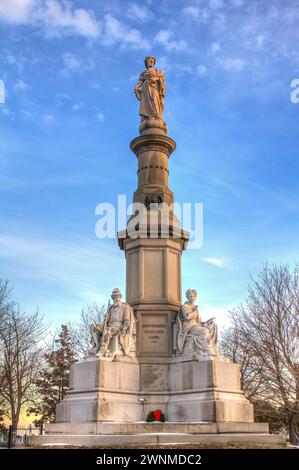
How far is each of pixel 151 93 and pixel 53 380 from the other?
73.1ft

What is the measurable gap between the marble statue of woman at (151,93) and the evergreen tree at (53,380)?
66.1 feet

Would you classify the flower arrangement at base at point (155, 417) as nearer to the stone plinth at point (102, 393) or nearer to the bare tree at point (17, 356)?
the stone plinth at point (102, 393)

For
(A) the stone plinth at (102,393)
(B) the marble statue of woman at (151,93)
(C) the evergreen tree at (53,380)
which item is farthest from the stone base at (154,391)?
(C) the evergreen tree at (53,380)

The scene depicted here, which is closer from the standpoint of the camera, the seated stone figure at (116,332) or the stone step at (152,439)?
the stone step at (152,439)

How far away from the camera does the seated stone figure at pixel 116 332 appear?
16.8 m

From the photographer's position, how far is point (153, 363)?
17.4m

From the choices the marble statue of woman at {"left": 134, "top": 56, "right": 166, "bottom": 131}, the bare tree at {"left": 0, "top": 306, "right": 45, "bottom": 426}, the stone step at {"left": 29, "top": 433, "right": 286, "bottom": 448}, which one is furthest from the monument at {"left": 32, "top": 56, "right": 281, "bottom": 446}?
the bare tree at {"left": 0, "top": 306, "right": 45, "bottom": 426}

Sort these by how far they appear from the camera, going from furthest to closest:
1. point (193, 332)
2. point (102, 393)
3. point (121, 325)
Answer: point (121, 325) → point (193, 332) → point (102, 393)

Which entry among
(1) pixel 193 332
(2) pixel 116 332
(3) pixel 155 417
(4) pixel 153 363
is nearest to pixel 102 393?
(3) pixel 155 417

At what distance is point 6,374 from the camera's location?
31625mm

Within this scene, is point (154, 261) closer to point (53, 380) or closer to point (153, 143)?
point (153, 143)
